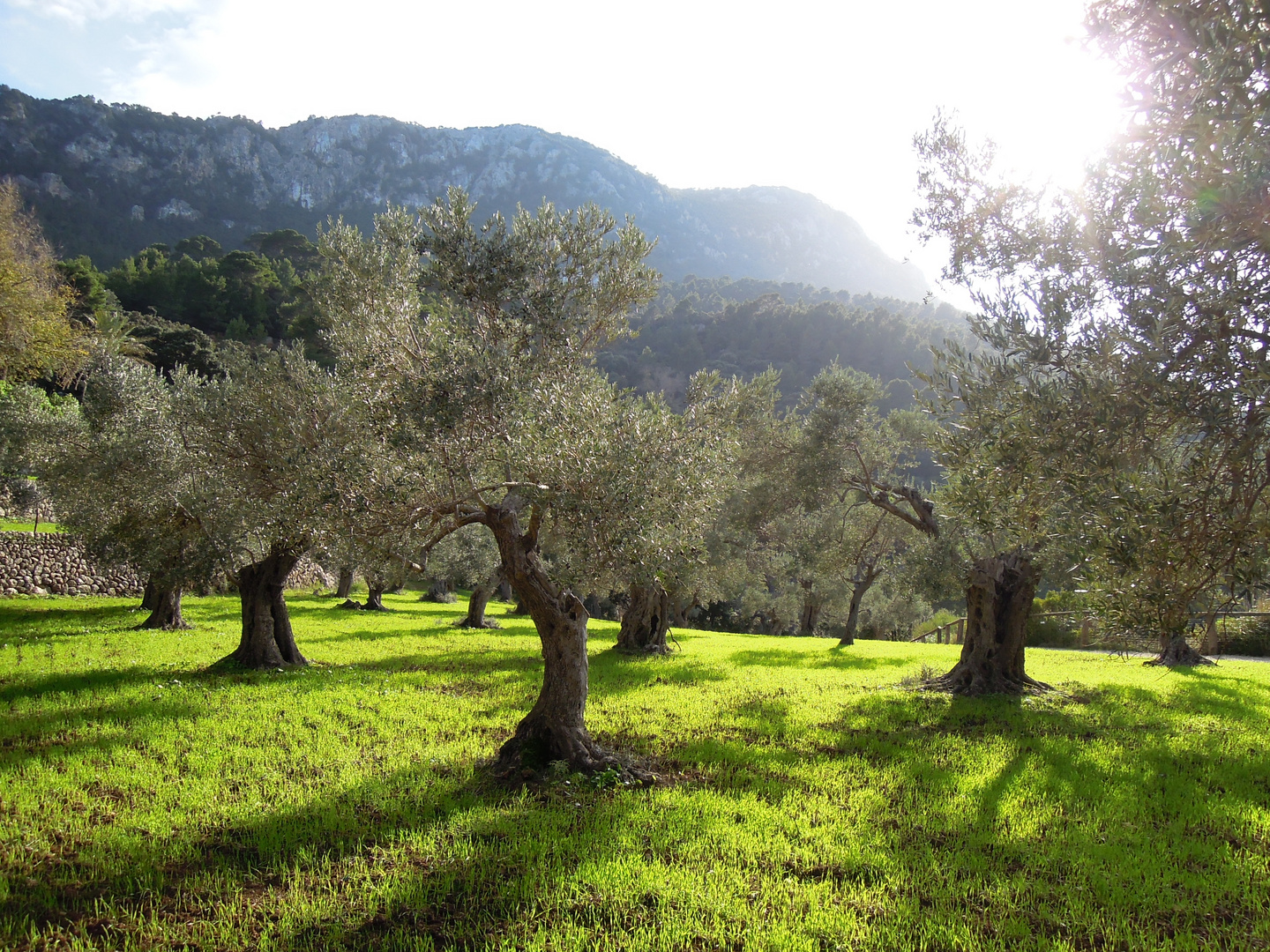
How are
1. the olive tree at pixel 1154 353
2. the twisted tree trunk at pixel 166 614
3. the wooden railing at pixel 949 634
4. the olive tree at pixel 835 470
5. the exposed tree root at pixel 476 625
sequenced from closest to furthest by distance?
the olive tree at pixel 1154 353
the olive tree at pixel 835 470
the twisted tree trunk at pixel 166 614
the exposed tree root at pixel 476 625
the wooden railing at pixel 949 634

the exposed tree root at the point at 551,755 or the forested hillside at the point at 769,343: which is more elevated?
the forested hillside at the point at 769,343

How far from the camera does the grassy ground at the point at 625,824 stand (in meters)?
5.22

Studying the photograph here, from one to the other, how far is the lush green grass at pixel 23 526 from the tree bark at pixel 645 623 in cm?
3229

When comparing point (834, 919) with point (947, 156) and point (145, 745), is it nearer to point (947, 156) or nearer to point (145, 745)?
point (145, 745)

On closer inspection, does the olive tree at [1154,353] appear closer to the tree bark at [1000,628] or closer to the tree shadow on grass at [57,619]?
the tree bark at [1000,628]

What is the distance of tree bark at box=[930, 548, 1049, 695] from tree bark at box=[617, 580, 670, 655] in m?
9.83

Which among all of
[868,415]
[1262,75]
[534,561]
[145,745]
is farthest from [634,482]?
[868,415]

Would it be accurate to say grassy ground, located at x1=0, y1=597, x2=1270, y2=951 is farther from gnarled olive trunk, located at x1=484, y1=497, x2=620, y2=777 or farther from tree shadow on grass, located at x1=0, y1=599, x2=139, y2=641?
tree shadow on grass, located at x1=0, y1=599, x2=139, y2=641

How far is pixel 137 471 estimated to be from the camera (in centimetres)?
1908

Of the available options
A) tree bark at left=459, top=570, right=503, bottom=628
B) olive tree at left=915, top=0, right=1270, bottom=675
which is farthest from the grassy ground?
tree bark at left=459, top=570, right=503, bottom=628

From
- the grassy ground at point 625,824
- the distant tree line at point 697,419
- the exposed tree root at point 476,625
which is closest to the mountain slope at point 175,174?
the exposed tree root at point 476,625

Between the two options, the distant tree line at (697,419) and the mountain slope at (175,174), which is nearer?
the distant tree line at (697,419)

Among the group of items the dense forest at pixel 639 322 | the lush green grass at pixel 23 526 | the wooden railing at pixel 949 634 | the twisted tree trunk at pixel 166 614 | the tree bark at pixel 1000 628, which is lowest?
the wooden railing at pixel 949 634

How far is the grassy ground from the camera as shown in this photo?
17.1 ft
